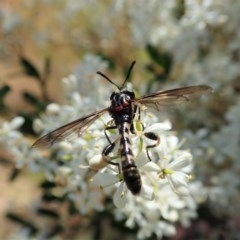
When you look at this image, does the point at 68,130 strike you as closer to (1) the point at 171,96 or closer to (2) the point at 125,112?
(2) the point at 125,112

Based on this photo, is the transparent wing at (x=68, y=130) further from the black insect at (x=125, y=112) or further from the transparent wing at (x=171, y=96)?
the transparent wing at (x=171, y=96)

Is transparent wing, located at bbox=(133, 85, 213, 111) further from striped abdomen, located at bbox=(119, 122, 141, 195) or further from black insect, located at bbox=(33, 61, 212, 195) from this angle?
striped abdomen, located at bbox=(119, 122, 141, 195)

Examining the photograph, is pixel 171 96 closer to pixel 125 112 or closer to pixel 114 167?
pixel 125 112

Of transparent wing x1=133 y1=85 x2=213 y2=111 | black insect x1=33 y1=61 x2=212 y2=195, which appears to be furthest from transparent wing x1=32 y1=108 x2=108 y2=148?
transparent wing x1=133 y1=85 x2=213 y2=111

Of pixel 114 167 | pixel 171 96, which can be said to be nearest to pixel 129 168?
pixel 114 167

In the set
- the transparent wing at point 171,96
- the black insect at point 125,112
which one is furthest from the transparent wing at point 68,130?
the transparent wing at point 171,96

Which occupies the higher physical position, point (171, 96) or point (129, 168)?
point (171, 96)

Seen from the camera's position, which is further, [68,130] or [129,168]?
[68,130]
